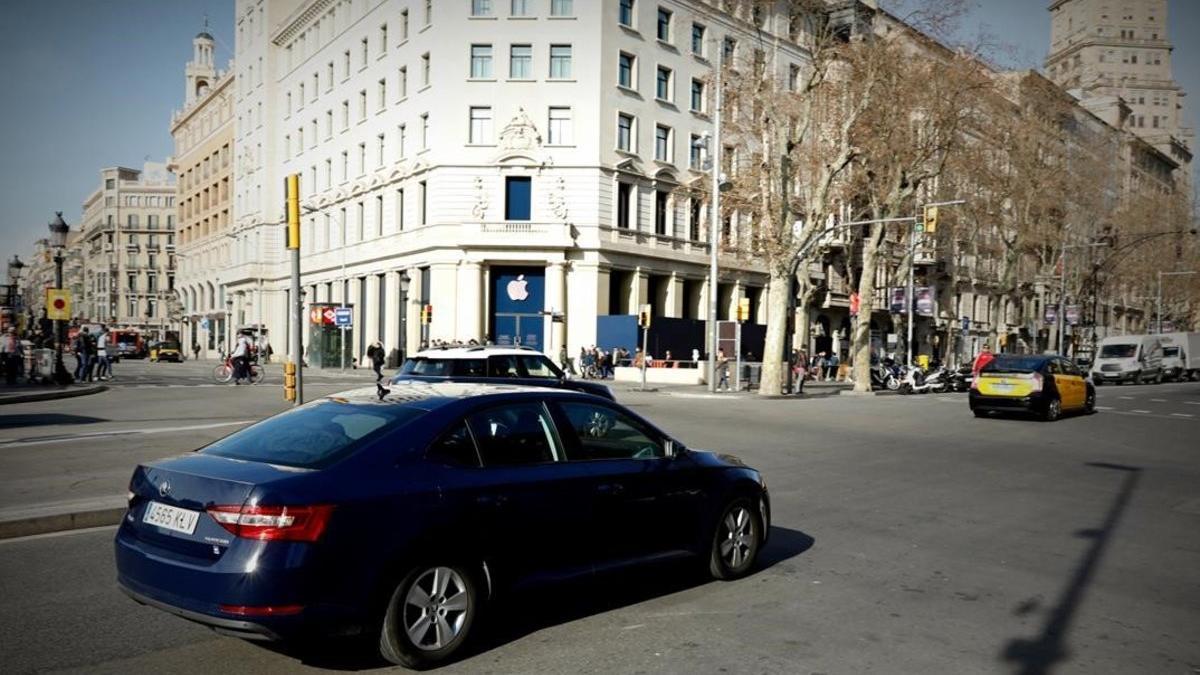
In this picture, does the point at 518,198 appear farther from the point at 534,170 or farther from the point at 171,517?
the point at 171,517

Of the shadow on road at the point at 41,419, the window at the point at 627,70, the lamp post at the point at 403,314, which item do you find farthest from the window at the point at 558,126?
the shadow on road at the point at 41,419

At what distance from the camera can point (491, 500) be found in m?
4.61

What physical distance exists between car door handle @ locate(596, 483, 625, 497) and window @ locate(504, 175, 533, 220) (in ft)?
134

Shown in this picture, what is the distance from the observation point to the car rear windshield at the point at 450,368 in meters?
14.3

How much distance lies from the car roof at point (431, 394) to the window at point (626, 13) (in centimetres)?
4339

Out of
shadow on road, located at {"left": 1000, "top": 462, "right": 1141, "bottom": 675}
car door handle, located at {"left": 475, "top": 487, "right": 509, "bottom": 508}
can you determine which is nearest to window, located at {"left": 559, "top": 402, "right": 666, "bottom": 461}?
car door handle, located at {"left": 475, "top": 487, "right": 509, "bottom": 508}

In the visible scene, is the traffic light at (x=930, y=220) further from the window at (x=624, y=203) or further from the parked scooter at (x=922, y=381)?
the window at (x=624, y=203)

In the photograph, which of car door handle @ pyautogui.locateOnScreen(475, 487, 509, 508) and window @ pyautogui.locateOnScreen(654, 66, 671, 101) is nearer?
car door handle @ pyautogui.locateOnScreen(475, 487, 509, 508)

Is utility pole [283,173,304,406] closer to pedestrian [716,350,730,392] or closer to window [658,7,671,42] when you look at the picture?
pedestrian [716,350,730,392]

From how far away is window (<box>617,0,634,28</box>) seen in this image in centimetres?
4559

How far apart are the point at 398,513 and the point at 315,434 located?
0.81 metres

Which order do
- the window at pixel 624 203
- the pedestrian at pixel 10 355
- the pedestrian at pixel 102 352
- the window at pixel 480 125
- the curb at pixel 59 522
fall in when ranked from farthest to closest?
1. the window at pixel 624 203
2. the window at pixel 480 125
3. the pedestrian at pixel 102 352
4. the pedestrian at pixel 10 355
5. the curb at pixel 59 522

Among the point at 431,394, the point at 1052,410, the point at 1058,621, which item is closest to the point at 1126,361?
the point at 1052,410

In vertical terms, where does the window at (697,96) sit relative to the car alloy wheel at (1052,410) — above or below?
above
